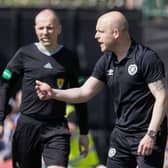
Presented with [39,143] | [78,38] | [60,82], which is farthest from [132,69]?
[78,38]

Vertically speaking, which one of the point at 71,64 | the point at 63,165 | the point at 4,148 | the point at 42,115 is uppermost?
the point at 71,64

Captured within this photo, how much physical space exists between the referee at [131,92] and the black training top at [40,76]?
1.99 ft

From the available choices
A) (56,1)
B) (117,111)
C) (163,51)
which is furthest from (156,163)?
(56,1)

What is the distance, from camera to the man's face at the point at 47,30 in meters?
6.30

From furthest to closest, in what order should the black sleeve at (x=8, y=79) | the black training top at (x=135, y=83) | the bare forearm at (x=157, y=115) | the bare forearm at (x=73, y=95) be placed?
the black sleeve at (x=8, y=79)
the bare forearm at (x=73, y=95)
the black training top at (x=135, y=83)
the bare forearm at (x=157, y=115)

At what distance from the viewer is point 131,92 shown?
5.53 metres

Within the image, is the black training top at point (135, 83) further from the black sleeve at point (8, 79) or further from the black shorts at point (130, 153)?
the black sleeve at point (8, 79)

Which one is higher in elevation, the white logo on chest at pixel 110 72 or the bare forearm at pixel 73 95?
the white logo on chest at pixel 110 72

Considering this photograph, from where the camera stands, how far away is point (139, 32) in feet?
32.7

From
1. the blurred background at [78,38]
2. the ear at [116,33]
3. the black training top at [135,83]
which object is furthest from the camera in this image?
the blurred background at [78,38]

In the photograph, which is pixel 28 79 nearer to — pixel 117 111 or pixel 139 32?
pixel 117 111

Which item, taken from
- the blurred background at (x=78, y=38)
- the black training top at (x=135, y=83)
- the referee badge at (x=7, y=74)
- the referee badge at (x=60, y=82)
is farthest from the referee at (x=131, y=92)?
the blurred background at (x=78, y=38)

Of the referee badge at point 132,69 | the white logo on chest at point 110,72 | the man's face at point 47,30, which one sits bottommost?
the white logo on chest at point 110,72

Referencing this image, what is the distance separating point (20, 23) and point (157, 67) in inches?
200
